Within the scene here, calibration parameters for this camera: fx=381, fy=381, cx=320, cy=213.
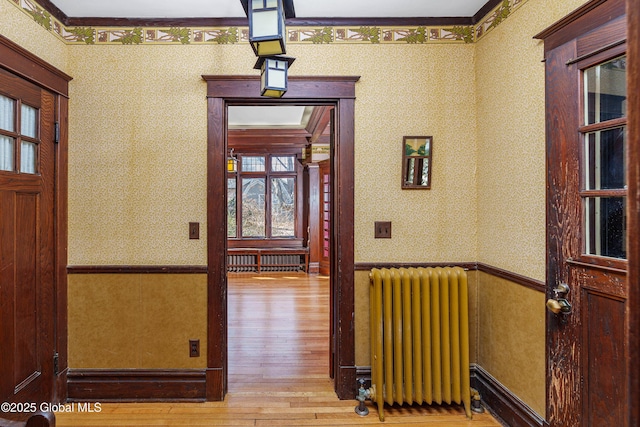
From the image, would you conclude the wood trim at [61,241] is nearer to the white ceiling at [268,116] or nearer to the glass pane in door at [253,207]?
the white ceiling at [268,116]

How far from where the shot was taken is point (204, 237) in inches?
106

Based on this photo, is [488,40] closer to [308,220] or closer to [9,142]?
[9,142]

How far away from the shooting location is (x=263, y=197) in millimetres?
8070

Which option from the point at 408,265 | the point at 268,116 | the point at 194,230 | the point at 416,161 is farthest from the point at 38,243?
the point at 268,116

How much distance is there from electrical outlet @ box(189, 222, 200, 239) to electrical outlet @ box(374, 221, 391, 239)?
1.26m

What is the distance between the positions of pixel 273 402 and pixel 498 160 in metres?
2.23

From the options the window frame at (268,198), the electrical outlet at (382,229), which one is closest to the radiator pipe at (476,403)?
the electrical outlet at (382,229)

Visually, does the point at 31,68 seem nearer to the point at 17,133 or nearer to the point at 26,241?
the point at 17,133

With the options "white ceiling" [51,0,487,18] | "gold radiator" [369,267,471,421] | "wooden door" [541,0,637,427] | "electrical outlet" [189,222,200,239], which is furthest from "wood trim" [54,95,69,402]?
"wooden door" [541,0,637,427]

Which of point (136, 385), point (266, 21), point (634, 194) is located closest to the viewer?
point (634, 194)

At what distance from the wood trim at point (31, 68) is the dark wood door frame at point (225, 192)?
0.96 m

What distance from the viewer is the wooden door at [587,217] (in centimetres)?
159

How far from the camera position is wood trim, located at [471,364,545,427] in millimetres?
2197

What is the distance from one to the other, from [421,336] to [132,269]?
2.03 metres
